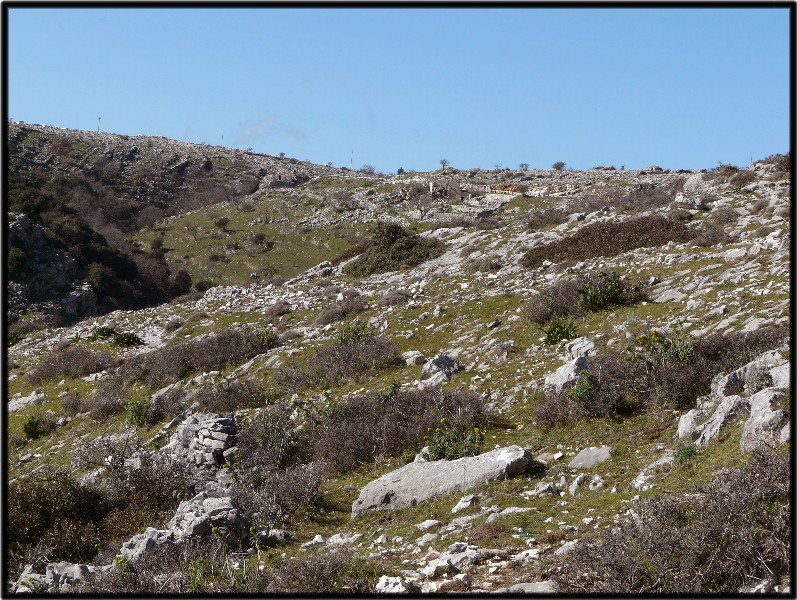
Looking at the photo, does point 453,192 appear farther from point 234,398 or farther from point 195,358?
point 234,398

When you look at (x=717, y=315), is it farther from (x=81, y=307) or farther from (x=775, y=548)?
(x=81, y=307)

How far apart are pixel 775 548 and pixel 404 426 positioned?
697 centimetres

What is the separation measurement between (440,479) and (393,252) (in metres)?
21.2

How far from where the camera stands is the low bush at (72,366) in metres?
21.9

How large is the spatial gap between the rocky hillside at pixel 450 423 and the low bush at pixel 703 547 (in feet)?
0.07

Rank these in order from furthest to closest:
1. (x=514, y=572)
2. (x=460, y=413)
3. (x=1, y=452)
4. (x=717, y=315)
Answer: (x=717, y=315), (x=460, y=413), (x=1, y=452), (x=514, y=572)

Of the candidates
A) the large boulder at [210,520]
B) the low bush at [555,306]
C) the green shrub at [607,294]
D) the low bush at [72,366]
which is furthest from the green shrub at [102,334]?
the large boulder at [210,520]

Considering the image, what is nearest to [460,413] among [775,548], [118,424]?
[775,548]

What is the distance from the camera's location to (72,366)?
22.1 meters

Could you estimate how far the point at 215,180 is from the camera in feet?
295

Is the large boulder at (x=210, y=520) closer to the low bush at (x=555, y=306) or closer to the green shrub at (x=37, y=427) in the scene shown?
the low bush at (x=555, y=306)

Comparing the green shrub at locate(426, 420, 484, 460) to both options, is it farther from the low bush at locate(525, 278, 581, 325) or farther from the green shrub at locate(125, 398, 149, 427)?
the green shrub at locate(125, 398, 149, 427)

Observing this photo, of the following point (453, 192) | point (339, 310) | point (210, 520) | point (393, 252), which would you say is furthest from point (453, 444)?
point (453, 192)

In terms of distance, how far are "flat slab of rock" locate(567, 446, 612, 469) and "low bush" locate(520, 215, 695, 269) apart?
13.4 m
